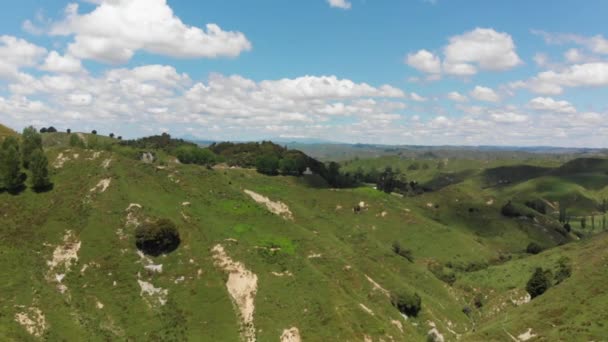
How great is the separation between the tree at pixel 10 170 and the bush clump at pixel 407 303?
278ft

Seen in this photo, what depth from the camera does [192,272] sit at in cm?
7544

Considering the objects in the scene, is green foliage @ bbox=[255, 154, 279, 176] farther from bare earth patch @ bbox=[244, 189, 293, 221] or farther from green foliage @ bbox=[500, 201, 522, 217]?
green foliage @ bbox=[500, 201, 522, 217]

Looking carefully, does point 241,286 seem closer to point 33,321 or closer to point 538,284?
point 33,321

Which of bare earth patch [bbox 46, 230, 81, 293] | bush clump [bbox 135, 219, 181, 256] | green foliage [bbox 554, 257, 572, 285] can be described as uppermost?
bush clump [bbox 135, 219, 181, 256]

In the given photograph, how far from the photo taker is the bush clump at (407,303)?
80625 millimetres

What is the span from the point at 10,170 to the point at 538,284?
120521 millimetres

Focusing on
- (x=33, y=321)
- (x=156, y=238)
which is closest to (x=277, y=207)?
(x=156, y=238)

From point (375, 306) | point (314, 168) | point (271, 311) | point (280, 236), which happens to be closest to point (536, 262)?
point (375, 306)

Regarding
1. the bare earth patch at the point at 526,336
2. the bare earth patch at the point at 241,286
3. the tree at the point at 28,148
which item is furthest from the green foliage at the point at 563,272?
the tree at the point at 28,148

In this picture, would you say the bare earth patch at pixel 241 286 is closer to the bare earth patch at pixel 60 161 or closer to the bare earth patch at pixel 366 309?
the bare earth patch at pixel 366 309

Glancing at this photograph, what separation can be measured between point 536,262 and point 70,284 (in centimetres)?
11379

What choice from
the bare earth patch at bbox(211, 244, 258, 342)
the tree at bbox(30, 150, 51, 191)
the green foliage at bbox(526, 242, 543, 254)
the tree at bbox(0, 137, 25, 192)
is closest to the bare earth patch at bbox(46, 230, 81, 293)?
the tree at bbox(30, 150, 51, 191)

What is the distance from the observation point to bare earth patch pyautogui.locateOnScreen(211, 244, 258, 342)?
222 feet

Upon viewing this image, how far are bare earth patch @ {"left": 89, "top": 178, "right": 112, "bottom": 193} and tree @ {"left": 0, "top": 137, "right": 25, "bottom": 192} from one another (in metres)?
15.6
